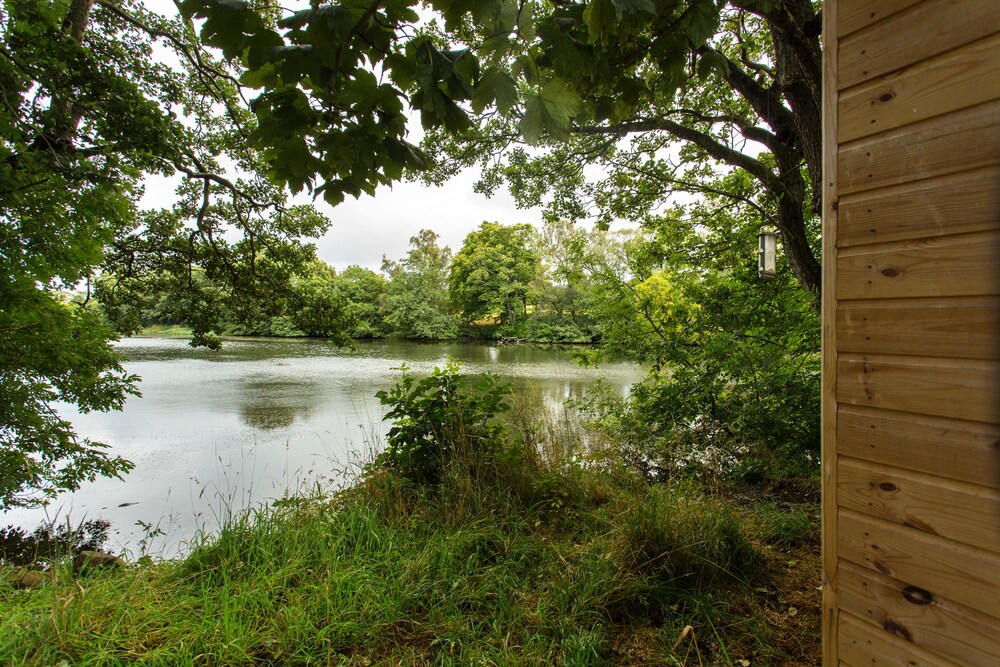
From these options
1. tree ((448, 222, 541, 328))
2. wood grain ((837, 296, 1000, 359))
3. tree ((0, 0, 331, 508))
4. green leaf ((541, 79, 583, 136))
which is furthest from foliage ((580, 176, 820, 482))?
tree ((448, 222, 541, 328))

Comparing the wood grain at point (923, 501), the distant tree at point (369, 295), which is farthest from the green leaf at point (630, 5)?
the distant tree at point (369, 295)

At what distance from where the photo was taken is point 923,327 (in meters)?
0.97

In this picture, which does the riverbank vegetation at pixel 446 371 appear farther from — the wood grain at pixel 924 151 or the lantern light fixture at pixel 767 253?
the wood grain at pixel 924 151

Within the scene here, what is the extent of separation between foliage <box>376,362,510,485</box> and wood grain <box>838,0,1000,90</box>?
2.60 metres

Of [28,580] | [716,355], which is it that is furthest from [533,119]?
[716,355]

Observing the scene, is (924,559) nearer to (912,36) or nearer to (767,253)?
(912,36)

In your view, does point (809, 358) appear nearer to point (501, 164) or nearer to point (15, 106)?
point (501, 164)

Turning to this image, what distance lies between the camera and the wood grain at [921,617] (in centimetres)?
90

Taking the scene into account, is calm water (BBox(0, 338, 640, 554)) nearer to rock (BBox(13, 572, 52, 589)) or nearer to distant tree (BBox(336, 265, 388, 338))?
rock (BBox(13, 572, 52, 589))

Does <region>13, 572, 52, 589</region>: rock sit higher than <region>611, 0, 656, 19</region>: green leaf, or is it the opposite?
<region>611, 0, 656, 19</region>: green leaf

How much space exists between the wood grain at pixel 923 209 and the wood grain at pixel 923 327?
15cm

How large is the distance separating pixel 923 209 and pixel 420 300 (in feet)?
94.6

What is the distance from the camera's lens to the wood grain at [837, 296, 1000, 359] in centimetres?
88

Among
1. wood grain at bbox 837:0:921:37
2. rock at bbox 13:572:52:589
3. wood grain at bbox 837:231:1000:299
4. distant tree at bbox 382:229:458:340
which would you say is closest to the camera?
wood grain at bbox 837:231:1000:299
